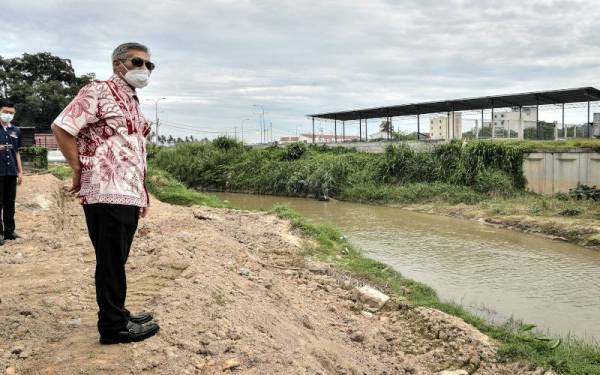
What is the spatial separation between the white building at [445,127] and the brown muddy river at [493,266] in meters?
12.0

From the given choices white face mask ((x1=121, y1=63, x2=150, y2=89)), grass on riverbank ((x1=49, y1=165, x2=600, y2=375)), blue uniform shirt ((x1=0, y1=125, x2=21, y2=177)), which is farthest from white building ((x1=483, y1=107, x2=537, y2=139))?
white face mask ((x1=121, y1=63, x2=150, y2=89))

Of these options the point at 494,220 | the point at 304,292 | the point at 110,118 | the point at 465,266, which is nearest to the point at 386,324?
the point at 304,292

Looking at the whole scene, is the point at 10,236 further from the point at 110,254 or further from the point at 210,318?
the point at 110,254

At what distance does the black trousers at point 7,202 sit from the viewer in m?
6.22

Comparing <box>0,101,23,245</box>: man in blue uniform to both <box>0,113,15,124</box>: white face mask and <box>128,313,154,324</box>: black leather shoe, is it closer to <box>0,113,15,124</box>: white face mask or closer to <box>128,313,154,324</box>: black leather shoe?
<box>0,113,15,124</box>: white face mask

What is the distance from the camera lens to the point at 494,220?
1509 centimetres

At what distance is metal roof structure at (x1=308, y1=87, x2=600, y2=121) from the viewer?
72.5 ft

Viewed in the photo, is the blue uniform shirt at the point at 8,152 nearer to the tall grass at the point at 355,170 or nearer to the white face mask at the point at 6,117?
the white face mask at the point at 6,117

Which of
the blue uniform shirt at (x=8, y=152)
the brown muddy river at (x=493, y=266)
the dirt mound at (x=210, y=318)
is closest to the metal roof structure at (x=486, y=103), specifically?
the brown muddy river at (x=493, y=266)

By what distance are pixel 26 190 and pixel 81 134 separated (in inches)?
303

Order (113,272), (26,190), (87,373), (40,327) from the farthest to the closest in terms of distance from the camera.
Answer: (26,190) → (40,327) → (113,272) → (87,373)

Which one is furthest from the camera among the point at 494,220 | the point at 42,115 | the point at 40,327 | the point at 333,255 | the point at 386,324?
the point at 42,115

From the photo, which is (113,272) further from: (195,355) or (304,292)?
(304,292)

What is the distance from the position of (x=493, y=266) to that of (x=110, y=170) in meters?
8.51
